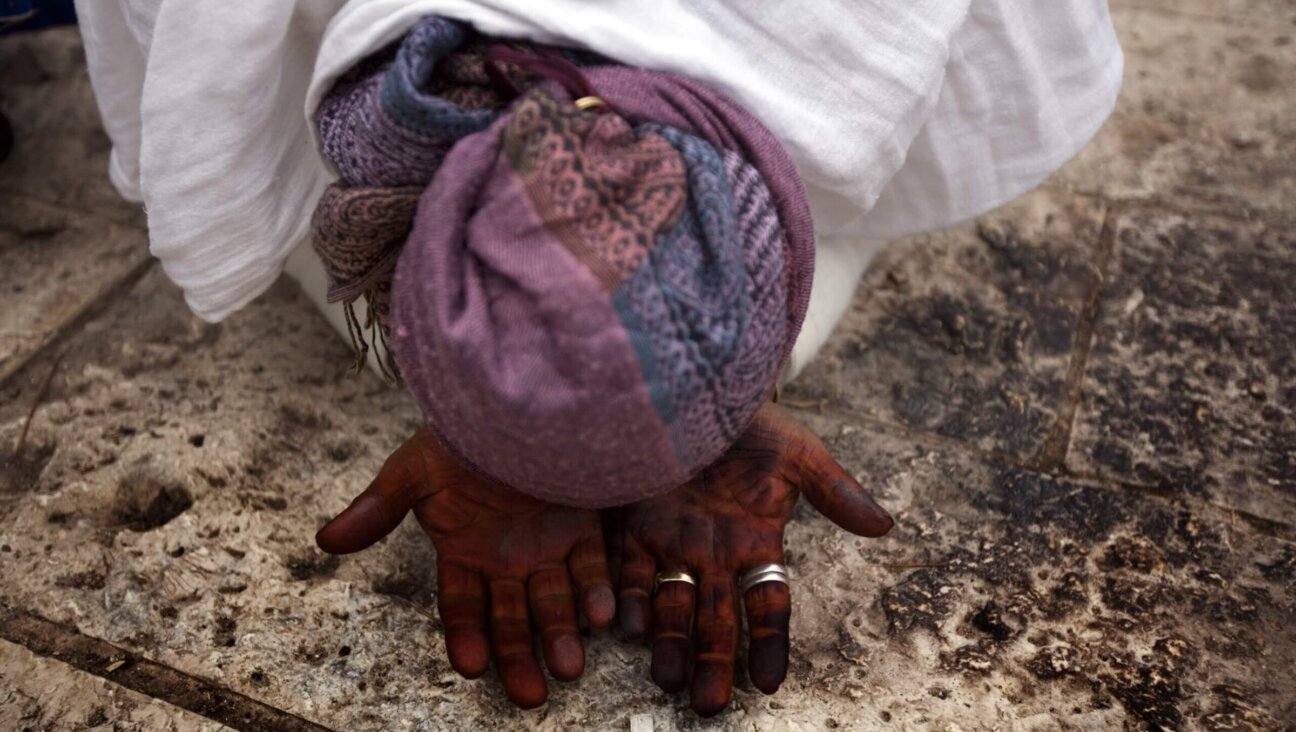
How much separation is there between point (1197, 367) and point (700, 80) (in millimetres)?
807

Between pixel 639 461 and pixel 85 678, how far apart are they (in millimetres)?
601

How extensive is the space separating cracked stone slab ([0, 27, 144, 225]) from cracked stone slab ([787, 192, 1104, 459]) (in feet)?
3.44

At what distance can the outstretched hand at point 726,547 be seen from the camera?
0.98 m

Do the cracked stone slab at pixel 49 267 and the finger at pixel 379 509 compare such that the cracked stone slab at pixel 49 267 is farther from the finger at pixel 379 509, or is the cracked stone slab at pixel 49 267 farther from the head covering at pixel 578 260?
the head covering at pixel 578 260

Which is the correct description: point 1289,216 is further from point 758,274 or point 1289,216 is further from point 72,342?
point 72,342

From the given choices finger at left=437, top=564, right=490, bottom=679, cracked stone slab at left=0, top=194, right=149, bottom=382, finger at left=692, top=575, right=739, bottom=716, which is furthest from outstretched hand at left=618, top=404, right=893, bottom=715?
cracked stone slab at left=0, top=194, right=149, bottom=382

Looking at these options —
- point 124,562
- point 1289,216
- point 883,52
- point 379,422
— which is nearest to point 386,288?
point 379,422

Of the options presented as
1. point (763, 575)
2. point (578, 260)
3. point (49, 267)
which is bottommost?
point (49, 267)

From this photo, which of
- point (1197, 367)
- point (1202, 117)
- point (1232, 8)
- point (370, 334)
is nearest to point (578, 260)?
point (370, 334)

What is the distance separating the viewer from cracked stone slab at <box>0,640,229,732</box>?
96cm

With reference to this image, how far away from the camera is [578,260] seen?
74 centimetres

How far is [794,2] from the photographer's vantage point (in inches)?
37.5

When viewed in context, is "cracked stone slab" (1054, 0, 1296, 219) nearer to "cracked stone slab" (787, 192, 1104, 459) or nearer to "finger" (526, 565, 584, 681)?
"cracked stone slab" (787, 192, 1104, 459)

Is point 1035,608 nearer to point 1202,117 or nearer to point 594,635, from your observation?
point 594,635
